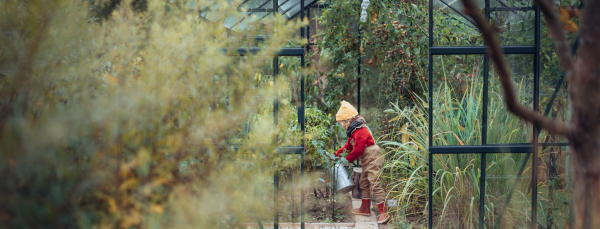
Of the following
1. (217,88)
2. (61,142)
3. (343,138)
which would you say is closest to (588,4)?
(217,88)

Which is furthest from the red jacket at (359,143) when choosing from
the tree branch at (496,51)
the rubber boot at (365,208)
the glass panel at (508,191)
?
the tree branch at (496,51)

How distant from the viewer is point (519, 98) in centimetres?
236

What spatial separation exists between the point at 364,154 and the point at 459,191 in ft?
4.32

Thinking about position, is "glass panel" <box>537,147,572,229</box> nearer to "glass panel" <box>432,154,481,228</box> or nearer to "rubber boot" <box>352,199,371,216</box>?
"glass panel" <box>432,154,481,228</box>

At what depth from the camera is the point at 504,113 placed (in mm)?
2359

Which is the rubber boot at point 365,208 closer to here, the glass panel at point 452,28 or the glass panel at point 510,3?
the glass panel at point 452,28

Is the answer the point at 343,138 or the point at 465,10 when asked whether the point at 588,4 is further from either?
the point at 343,138

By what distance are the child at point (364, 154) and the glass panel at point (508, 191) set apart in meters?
1.41

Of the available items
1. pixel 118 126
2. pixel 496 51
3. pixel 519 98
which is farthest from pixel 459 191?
pixel 118 126

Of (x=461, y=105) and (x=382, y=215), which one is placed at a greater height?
(x=461, y=105)

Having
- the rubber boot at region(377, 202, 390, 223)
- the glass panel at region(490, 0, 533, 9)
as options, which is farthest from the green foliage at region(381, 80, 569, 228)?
the glass panel at region(490, 0, 533, 9)

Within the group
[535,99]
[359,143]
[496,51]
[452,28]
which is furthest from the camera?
[359,143]

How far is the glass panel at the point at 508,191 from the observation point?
2350 millimetres

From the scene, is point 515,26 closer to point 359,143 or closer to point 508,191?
point 508,191
